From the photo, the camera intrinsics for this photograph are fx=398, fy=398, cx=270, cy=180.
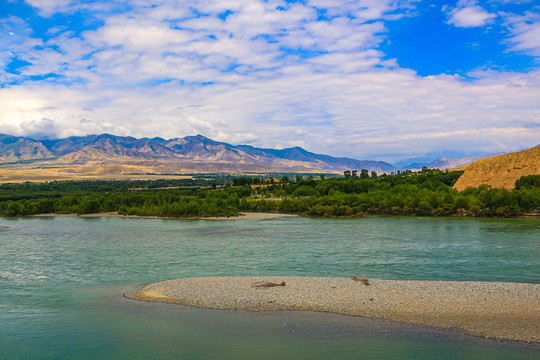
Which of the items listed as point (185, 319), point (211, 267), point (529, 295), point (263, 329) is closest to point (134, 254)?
point (211, 267)

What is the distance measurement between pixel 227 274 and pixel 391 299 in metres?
11.8

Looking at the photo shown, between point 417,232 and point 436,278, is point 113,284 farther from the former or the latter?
point 417,232

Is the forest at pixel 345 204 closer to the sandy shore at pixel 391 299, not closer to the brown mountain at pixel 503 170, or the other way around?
the brown mountain at pixel 503 170

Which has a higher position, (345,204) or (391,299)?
(345,204)

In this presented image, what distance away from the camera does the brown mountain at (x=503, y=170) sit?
82062 millimetres

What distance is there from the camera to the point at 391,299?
19562 millimetres

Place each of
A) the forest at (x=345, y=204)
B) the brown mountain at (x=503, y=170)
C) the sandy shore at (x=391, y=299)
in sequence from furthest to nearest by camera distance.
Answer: the brown mountain at (x=503, y=170)
the forest at (x=345, y=204)
the sandy shore at (x=391, y=299)

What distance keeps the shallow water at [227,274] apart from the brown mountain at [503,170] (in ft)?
113

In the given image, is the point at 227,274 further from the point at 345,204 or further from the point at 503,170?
the point at 503,170

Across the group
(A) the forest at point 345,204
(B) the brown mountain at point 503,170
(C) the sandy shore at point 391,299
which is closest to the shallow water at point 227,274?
(C) the sandy shore at point 391,299

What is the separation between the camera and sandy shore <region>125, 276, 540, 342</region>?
54.7 ft

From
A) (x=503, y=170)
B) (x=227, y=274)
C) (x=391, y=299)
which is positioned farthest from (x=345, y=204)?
(x=391, y=299)

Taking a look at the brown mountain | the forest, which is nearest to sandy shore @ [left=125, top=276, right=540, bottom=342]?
the forest

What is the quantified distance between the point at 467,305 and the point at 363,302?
15.5ft
